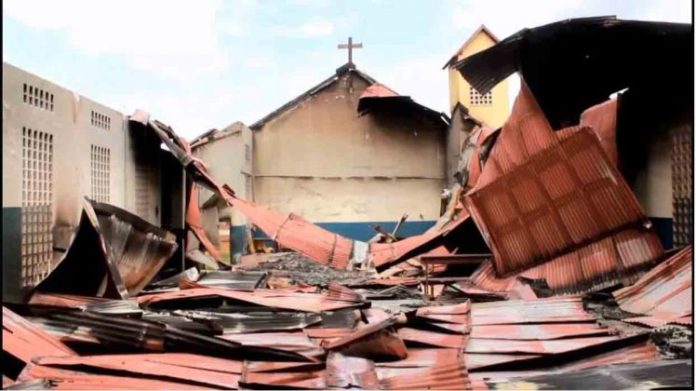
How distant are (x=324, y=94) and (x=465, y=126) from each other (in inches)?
185

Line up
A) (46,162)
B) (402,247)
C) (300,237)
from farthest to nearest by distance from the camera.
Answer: (300,237) < (402,247) < (46,162)

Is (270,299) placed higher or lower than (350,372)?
higher

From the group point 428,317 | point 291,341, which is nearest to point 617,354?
point 428,317

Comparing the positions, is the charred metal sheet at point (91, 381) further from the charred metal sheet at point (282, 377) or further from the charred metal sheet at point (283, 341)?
the charred metal sheet at point (283, 341)

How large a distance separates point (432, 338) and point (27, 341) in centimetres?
268

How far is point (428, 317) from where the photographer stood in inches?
174

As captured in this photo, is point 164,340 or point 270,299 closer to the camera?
point 164,340

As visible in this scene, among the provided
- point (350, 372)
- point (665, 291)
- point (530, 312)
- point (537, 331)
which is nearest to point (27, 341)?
point (350, 372)

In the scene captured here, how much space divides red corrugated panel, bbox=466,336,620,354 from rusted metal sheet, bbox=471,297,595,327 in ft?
1.76

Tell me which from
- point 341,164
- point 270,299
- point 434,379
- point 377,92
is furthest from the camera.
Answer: point 341,164

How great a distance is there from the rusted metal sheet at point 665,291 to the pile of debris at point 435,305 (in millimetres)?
16

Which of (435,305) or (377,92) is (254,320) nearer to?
(435,305)

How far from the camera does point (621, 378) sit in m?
3.04

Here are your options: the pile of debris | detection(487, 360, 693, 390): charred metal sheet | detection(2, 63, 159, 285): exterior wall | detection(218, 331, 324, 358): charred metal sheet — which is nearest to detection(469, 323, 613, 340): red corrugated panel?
the pile of debris
